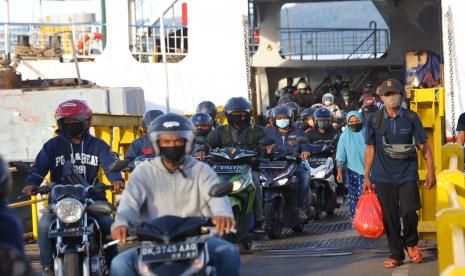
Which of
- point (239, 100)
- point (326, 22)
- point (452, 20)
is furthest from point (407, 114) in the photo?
point (326, 22)

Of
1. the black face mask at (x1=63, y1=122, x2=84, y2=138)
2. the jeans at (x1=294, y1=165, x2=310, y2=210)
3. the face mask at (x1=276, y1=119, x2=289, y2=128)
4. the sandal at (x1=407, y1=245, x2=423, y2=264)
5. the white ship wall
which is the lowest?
the sandal at (x1=407, y1=245, x2=423, y2=264)

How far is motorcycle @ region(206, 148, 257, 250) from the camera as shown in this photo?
12.3 metres

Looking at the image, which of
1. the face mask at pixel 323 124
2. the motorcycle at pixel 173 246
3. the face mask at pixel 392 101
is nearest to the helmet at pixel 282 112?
the face mask at pixel 323 124

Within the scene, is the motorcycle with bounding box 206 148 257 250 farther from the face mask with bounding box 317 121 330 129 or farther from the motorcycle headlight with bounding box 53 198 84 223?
the face mask with bounding box 317 121 330 129

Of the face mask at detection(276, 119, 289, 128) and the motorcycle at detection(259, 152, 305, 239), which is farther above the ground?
the face mask at detection(276, 119, 289, 128)

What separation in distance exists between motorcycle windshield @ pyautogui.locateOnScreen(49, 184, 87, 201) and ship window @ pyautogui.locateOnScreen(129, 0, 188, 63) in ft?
66.7

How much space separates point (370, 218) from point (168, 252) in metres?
4.76

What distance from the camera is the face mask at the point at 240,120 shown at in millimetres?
13406

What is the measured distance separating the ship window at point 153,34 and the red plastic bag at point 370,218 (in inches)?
727

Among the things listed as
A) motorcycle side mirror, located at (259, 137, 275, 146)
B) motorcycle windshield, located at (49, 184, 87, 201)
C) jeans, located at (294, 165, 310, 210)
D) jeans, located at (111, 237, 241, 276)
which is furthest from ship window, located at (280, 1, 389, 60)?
jeans, located at (111, 237, 241, 276)

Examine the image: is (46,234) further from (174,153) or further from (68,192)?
(174,153)

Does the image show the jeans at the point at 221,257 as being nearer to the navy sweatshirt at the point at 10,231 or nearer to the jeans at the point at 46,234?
the navy sweatshirt at the point at 10,231

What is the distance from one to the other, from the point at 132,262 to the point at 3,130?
19.5m

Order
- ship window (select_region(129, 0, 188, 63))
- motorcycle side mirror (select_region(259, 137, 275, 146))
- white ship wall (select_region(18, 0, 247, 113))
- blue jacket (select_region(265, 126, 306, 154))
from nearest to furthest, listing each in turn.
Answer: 1. motorcycle side mirror (select_region(259, 137, 275, 146))
2. blue jacket (select_region(265, 126, 306, 154))
3. white ship wall (select_region(18, 0, 247, 113))
4. ship window (select_region(129, 0, 188, 63))
